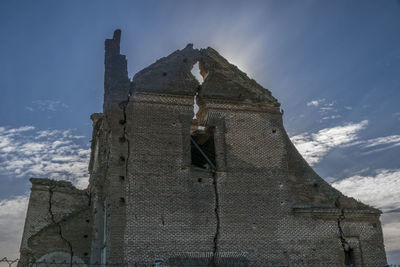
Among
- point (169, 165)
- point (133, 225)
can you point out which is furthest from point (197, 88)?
point (133, 225)

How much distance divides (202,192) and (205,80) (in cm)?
419

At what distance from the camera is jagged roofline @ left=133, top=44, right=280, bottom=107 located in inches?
512

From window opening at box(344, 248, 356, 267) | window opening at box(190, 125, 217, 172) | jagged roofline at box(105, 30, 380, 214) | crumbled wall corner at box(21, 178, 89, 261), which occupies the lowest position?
window opening at box(344, 248, 356, 267)

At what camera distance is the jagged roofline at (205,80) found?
42.7 feet

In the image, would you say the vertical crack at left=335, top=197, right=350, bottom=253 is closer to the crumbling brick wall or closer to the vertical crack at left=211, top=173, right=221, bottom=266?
the vertical crack at left=211, top=173, right=221, bottom=266

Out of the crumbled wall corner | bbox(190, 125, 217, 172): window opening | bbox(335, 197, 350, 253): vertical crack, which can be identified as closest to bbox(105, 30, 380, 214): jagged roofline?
bbox(335, 197, 350, 253): vertical crack

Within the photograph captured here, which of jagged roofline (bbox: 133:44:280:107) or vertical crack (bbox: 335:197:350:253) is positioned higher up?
jagged roofline (bbox: 133:44:280:107)

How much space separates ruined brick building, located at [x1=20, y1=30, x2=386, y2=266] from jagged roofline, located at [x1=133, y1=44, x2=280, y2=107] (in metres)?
0.04

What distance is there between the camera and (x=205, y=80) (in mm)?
13789

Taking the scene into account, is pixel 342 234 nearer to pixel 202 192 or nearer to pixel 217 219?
pixel 217 219

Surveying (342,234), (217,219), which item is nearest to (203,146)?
(217,219)

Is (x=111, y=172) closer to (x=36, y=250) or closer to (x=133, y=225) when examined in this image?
(x=133, y=225)

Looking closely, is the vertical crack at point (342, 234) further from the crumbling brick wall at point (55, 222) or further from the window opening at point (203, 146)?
the crumbling brick wall at point (55, 222)

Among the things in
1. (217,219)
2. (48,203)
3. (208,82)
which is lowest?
(217,219)
